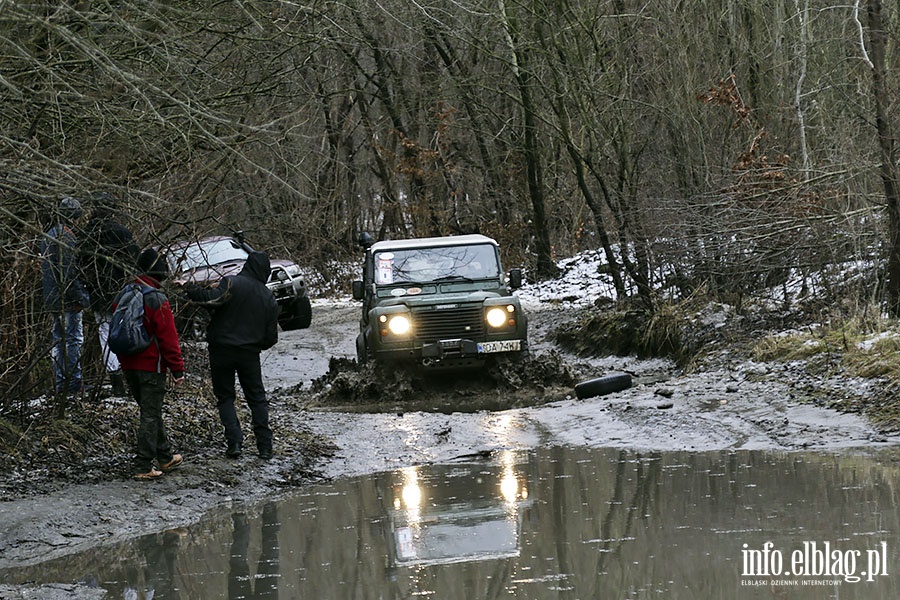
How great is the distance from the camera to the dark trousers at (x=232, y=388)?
10375 millimetres

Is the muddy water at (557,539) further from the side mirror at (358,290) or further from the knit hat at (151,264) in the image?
the side mirror at (358,290)

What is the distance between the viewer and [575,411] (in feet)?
43.2

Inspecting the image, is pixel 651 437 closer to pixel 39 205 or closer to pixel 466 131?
pixel 39 205

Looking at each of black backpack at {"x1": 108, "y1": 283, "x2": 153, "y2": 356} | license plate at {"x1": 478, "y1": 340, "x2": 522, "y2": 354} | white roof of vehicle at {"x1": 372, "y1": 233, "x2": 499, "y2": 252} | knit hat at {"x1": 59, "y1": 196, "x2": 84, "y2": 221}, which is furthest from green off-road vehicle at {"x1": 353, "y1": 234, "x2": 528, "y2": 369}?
knit hat at {"x1": 59, "y1": 196, "x2": 84, "y2": 221}

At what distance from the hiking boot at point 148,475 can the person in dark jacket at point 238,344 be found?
3.16ft

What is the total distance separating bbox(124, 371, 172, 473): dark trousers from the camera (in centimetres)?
941

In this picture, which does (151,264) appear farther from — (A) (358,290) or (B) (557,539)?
(A) (358,290)

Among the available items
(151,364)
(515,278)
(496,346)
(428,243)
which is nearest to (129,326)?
(151,364)

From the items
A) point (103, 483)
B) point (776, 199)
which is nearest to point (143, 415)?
point (103, 483)

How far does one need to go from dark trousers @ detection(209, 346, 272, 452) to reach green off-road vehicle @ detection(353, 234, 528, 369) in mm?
4961

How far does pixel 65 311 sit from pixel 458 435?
3859 millimetres

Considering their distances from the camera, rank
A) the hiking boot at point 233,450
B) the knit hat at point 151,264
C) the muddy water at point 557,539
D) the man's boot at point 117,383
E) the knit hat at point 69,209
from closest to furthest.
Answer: the muddy water at point 557,539, the knit hat at point 69,209, the knit hat at point 151,264, the hiking boot at point 233,450, the man's boot at point 117,383

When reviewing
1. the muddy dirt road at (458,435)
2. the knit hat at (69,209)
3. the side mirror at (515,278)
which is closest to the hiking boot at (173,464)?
the muddy dirt road at (458,435)

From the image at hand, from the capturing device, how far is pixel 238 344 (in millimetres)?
10344
